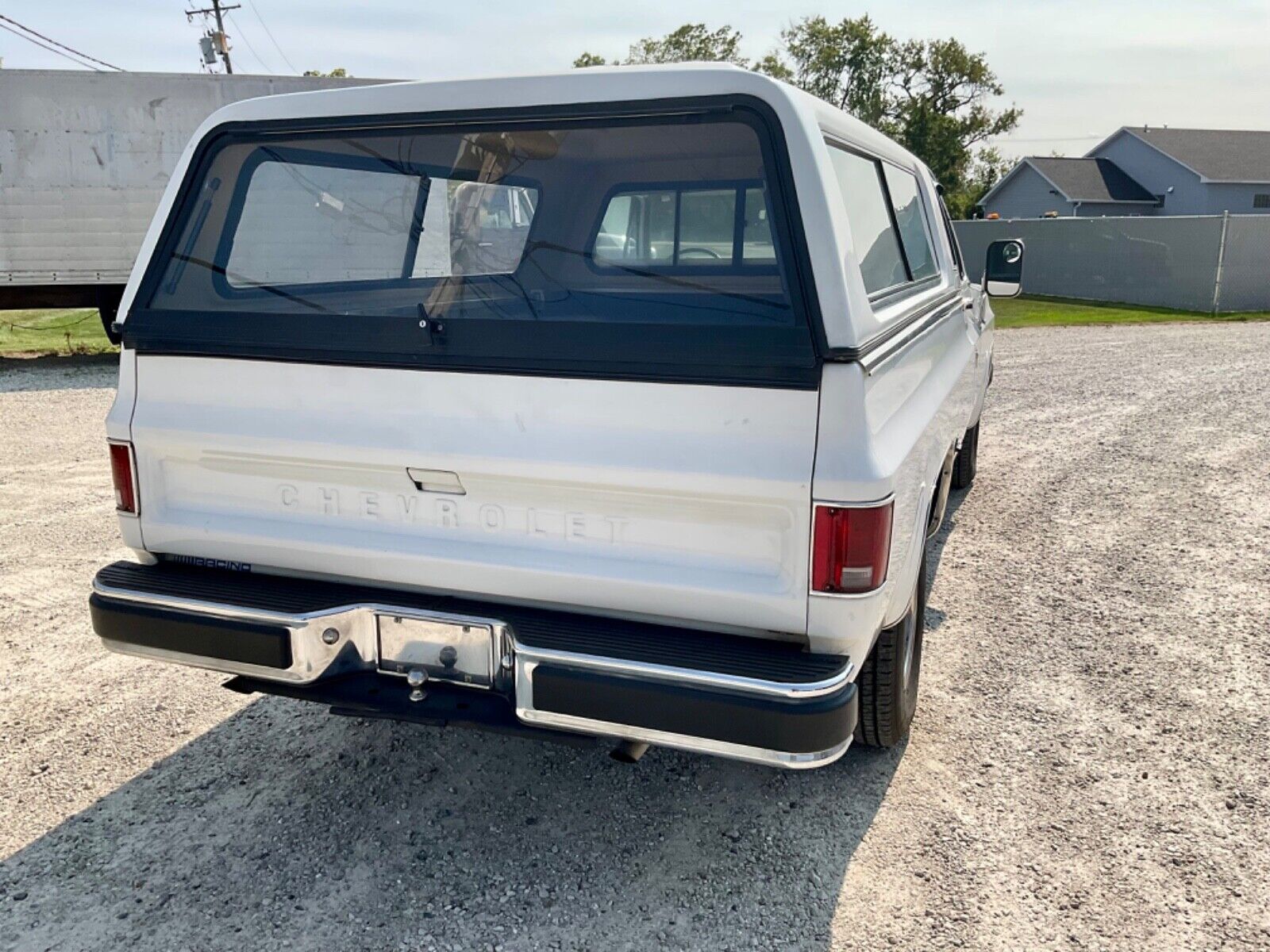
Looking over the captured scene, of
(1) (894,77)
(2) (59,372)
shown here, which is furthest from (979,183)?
(2) (59,372)

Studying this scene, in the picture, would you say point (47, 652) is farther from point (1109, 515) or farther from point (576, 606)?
point (1109, 515)

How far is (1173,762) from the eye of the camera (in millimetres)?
3453

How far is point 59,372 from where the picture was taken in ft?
40.8

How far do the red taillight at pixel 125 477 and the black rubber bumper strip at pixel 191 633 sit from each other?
0.92 ft

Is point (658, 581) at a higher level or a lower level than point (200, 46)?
lower

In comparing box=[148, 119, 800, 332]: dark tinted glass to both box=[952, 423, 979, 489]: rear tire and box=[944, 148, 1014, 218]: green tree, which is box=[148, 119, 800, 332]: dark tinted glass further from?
box=[944, 148, 1014, 218]: green tree

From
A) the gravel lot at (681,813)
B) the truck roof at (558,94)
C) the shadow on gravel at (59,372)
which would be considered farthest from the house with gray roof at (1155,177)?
the truck roof at (558,94)

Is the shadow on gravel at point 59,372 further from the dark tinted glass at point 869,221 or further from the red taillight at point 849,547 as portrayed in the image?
the red taillight at point 849,547

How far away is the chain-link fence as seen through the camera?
2083 cm

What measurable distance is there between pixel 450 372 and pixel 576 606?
69 centimetres

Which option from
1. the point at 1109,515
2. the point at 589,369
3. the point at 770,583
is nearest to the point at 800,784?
the point at 770,583

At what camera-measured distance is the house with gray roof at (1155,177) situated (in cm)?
4009

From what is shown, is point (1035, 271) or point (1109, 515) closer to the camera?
point (1109, 515)

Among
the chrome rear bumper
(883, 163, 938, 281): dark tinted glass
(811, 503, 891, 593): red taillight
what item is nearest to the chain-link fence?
(883, 163, 938, 281): dark tinted glass
